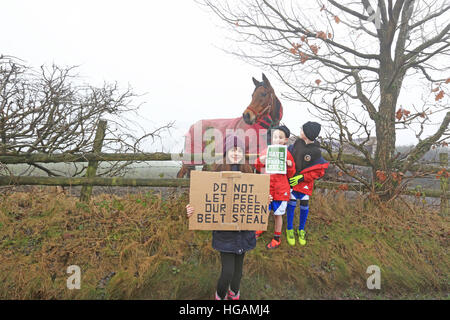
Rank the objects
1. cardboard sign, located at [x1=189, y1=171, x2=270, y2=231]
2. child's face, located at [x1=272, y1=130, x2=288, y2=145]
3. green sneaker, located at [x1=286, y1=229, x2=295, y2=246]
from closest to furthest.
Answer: cardboard sign, located at [x1=189, y1=171, x2=270, y2=231] < child's face, located at [x1=272, y1=130, x2=288, y2=145] < green sneaker, located at [x1=286, y1=229, x2=295, y2=246]

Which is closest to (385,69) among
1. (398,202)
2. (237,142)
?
(398,202)

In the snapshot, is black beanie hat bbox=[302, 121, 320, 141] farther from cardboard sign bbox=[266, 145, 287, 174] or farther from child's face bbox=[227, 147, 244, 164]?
child's face bbox=[227, 147, 244, 164]

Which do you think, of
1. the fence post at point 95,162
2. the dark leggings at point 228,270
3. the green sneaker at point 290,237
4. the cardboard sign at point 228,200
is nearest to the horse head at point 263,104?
the cardboard sign at point 228,200

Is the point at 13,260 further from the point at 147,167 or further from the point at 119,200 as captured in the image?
the point at 147,167

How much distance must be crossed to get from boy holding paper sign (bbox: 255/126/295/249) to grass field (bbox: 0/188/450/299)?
0.73 metres

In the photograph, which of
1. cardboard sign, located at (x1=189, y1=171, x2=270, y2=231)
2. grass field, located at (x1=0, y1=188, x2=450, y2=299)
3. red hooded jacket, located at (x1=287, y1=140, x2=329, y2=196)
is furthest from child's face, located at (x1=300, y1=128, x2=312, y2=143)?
grass field, located at (x1=0, y1=188, x2=450, y2=299)

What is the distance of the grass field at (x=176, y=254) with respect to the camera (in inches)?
107

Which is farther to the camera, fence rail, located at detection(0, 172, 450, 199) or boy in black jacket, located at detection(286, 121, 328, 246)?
fence rail, located at detection(0, 172, 450, 199)

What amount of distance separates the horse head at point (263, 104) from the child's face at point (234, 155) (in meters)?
1.31

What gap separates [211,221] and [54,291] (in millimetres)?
1981

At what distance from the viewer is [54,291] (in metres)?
2.59

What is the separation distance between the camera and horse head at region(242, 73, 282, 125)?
A: 11.4 feet

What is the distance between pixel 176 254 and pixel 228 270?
1.07m
